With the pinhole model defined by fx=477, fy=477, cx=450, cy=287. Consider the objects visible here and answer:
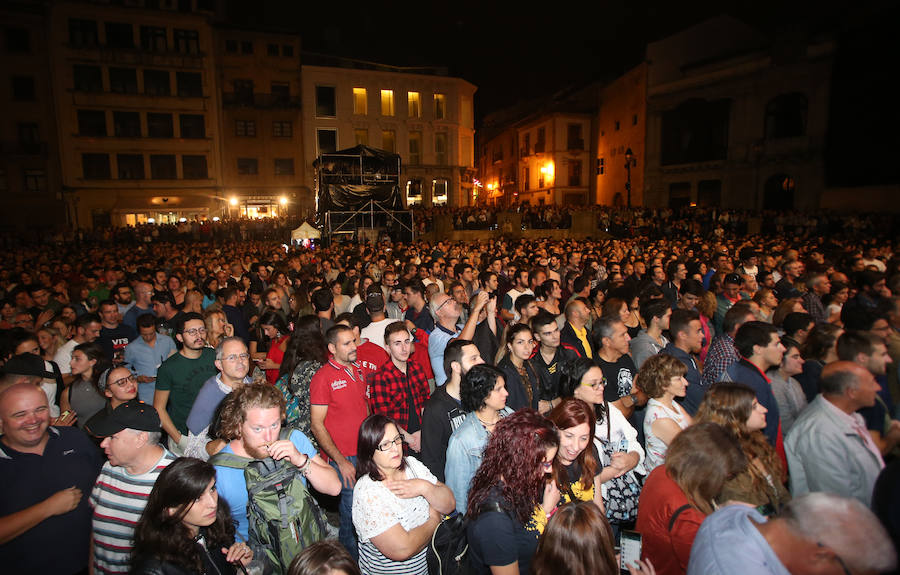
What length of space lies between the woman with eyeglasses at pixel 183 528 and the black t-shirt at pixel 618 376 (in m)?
3.23

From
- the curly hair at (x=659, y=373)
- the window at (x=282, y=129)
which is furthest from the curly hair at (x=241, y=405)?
the window at (x=282, y=129)

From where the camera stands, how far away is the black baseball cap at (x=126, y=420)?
257cm

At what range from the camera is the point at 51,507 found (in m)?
2.62

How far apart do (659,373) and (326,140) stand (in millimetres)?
38391

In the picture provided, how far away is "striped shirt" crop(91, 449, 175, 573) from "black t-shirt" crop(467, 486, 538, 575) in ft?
5.92

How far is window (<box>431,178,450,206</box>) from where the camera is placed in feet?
133

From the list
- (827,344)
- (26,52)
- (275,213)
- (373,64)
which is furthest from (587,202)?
(26,52)

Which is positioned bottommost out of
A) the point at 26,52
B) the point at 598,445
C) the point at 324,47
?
the point at 598,445

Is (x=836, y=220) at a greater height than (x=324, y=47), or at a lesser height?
lesser

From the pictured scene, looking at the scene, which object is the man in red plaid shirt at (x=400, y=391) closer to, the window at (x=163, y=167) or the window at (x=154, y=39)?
the window at (x=163, y=167)

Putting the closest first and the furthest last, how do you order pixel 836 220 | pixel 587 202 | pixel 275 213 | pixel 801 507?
pixel 801 507 → pixel 836 220 → pixel 275 213 → pixel 587 202

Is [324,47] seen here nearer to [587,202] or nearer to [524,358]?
[587,202]

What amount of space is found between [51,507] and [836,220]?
1011 inches

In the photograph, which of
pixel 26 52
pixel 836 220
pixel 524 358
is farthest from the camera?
pixel 26 52
